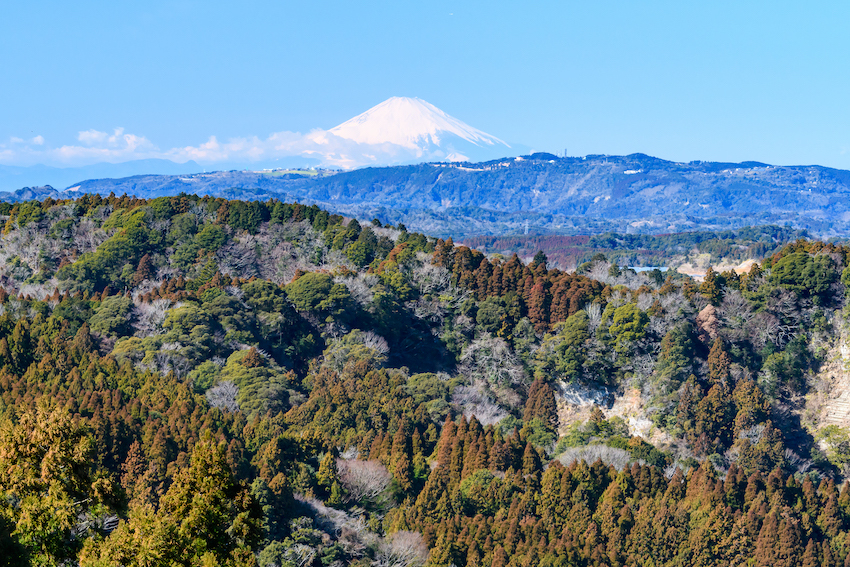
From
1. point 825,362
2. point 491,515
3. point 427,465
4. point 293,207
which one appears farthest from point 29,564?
point 293,207

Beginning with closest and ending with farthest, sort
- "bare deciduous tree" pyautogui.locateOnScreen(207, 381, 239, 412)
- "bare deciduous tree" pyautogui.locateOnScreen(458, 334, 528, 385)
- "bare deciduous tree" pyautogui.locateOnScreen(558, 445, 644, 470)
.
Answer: "bare deciduous tree" pyautogui.locateOnScreen(558, 445, 644, 470) < "bare deciduous tree" pyautogui.locateOnScreen(207, 381, 239, 412) < "bare deciduous tree" pyautogui.locateOnScreen(458, 334, 528, 385)

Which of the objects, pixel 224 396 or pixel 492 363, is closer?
pixel 224 396

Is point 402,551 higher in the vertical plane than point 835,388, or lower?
lower

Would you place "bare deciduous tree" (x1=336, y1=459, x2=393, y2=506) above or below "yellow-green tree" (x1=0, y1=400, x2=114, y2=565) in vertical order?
below

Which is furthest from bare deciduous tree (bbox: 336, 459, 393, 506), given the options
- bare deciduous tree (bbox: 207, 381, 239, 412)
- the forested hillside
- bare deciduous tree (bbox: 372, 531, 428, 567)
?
bare deciduous tree (bbox: 207, 381, 239, 412)

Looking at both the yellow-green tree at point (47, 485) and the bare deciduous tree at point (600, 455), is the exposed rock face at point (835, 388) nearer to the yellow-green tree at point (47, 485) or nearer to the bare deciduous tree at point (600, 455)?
the bare deciduous tree at point (600, 455)

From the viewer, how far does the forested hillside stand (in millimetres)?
36781

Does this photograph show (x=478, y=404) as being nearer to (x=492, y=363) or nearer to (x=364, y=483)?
(x=492, y=363)

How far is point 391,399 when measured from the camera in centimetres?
5453

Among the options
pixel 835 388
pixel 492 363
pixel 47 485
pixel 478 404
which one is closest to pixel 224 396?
Answer: pixel 478 404

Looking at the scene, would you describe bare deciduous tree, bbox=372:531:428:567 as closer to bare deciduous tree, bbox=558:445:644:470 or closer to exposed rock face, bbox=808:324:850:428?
bare deciduous tree, bbox=558:445:644:470

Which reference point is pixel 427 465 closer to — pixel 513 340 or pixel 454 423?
pixel 454 423

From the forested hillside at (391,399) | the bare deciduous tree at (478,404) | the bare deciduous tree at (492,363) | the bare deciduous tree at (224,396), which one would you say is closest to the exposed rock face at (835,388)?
the forested hillside at (391,399)

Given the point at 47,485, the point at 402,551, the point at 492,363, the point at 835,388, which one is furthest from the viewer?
the point at 492,363
